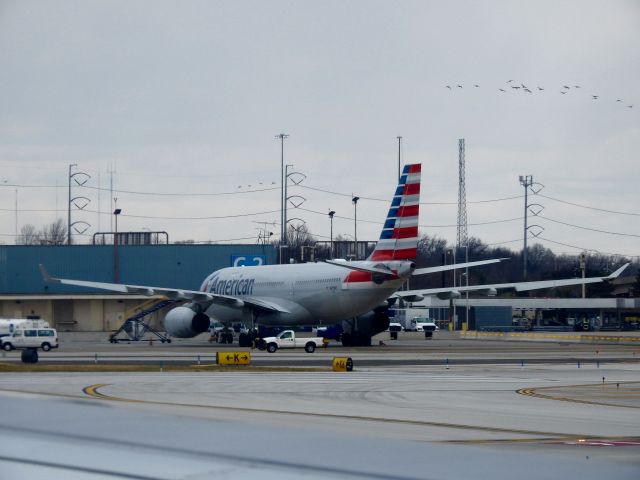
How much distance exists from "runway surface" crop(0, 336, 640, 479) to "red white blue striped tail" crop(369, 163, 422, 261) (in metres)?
9.58

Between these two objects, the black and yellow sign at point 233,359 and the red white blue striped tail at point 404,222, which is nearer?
the black and yellow sign at point 233,359

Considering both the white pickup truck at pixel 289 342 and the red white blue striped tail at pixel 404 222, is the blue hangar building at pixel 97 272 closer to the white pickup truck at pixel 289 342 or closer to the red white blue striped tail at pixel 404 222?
the white pickup truck at pixel 289 342

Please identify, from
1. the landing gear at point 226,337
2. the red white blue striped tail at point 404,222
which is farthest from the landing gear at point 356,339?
the landing gear at point 226,337

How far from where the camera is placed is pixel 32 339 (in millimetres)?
61062

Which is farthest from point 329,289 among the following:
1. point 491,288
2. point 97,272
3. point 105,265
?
point 97,272

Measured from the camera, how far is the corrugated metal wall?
100m

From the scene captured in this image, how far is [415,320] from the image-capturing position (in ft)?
372

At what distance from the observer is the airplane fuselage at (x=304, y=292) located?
191 feet

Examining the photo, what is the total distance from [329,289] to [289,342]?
3868 millimetres

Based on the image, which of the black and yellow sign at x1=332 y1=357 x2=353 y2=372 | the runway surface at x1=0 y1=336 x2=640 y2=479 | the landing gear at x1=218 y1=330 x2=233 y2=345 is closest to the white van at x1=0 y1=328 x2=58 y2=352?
the landing gear at x1=218 y1=330 x2=233 y2=345

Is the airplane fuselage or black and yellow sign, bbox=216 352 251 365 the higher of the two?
the airplane fuselage

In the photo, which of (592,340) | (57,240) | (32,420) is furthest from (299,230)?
(32,420)

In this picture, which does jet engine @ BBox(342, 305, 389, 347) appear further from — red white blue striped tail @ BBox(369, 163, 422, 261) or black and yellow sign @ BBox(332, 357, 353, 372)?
black and yellow sign @ BBox(332, 357, 353, 372)

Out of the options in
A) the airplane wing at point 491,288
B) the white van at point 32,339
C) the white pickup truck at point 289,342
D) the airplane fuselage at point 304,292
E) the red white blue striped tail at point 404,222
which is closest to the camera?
the red white blue striped tail at point 404,222
